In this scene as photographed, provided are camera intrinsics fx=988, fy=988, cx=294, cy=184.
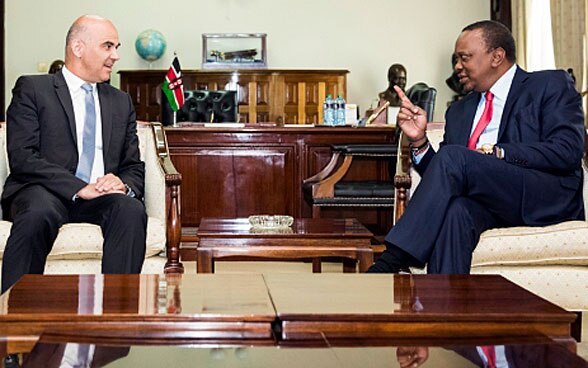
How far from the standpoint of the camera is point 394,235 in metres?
3.29

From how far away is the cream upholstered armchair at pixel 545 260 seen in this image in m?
3.39

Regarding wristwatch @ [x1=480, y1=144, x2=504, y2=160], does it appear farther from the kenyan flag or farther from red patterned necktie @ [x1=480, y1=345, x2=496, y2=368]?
the kenyan flag

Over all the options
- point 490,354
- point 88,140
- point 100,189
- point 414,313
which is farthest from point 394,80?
point 490,354

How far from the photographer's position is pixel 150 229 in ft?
12.2

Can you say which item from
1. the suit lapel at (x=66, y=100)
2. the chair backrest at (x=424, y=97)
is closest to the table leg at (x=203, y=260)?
the suit lapel at (x=66, y=100)

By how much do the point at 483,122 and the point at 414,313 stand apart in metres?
1.97

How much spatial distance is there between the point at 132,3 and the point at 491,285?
9.07 metres

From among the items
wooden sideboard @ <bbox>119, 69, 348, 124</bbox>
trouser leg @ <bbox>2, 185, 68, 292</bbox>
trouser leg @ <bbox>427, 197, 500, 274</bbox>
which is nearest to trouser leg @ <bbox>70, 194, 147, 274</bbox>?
trouser leg @ <bbox>2, 185, 68, 292</bbox>

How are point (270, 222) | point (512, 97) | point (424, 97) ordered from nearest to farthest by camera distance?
point (512, 97), point (270, 222), point (424, 97)

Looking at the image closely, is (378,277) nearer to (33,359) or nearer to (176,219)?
(33,359)

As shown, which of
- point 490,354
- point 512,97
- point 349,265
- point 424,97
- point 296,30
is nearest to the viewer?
point 490,354

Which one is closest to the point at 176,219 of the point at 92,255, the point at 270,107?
the point at 92,255

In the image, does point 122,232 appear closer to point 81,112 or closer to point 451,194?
point 81,112

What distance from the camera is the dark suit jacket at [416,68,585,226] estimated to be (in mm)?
3561
